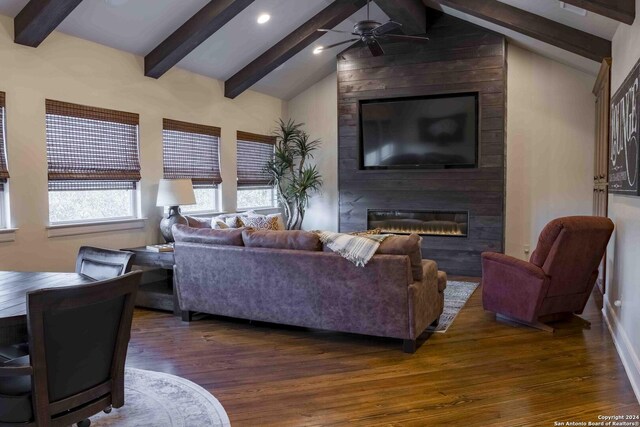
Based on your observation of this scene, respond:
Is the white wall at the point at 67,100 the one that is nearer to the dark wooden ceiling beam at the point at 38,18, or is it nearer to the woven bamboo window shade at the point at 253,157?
the dark wooden ceiling beam at the point at 38,18

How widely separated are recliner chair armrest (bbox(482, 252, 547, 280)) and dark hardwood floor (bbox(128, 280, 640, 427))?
518 millimetres

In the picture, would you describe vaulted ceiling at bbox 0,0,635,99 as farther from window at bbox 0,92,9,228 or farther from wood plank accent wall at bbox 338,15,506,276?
window at bbox 0,92,9,228

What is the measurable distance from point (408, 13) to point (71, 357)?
573 centimetres

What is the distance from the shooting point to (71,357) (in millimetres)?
1856

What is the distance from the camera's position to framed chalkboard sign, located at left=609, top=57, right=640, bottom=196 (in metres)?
3.15

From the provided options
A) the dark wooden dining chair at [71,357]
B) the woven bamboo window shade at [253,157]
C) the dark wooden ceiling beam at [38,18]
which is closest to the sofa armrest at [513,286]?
the dark wooden dining chair at [71,357]

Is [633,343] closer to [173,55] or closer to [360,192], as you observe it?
[360,192]

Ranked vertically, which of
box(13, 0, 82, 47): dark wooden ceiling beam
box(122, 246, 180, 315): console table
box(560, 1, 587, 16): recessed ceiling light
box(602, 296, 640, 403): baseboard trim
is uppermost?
box(560, 1, 587, 16): recessed ceiling light

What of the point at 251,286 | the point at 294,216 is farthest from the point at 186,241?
the point at 294,216

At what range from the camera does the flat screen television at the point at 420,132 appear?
22.5 ft

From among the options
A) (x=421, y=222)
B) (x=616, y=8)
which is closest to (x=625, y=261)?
(x=616, y=8)

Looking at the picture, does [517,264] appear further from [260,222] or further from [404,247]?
[260,222]

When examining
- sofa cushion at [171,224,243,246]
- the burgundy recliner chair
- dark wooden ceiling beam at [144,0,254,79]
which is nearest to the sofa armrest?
the burgundy recliner chair

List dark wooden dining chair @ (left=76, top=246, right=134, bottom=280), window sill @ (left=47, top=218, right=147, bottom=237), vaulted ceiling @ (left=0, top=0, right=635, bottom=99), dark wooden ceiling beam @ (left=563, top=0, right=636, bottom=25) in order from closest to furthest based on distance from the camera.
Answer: dark wooden dining chair @ (left=76, top=246, right=134, bottom=280), dark wooden ceiling beam @ (left=563, top=0, right=636, bottom=25), vaulted ceiling @ (left=0, top=0, right=635, bottom=99), window sill @ (left=47, top=218, right=147, bottom=237)
